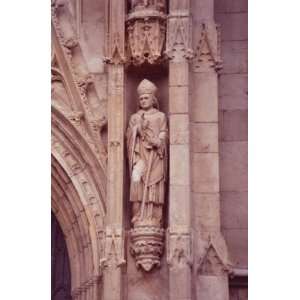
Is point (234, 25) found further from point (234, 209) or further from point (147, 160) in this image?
point (234, 209)

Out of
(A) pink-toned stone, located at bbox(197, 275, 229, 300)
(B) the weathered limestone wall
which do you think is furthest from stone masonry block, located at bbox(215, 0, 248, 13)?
(A) pink-toned stone, located at bbox(197, 275, 229, 300)

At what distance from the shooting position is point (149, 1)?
15805mm

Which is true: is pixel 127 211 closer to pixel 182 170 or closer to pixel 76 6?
pixel 182 170

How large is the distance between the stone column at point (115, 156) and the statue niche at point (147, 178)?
0.12 m

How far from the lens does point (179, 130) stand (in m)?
15.5

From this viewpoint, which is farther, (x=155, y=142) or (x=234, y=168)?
(x=234, y=168)

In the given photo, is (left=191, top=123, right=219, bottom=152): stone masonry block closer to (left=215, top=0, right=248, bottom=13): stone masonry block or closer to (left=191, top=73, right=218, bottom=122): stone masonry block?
(left=191, top=73, right=218, bottom=122): stone masonry block

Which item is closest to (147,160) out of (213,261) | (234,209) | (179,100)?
(179,100)

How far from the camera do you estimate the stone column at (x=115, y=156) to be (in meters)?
15.3

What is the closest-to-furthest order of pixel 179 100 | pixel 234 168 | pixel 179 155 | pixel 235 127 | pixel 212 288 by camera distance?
pixel 212 288
pixel 179 155
pixel 179 100
pixel 234 168
pixel 235 127

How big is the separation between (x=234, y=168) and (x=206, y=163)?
39 cm

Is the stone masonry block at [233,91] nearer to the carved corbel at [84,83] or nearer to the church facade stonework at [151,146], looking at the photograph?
the church facade stonework at [151,146]

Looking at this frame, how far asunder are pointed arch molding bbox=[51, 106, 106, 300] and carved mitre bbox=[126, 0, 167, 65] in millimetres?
996
